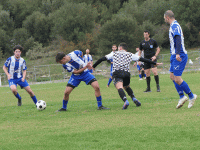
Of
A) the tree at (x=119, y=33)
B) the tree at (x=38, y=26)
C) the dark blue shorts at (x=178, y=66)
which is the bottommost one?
the dark blue shorts at (x=178, y=66)

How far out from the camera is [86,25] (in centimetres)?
5397

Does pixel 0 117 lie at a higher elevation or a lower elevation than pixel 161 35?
lower

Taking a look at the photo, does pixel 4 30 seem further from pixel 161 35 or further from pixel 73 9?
pixel 161 35

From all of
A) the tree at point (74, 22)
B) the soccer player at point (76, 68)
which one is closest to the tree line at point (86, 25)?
the tree at point (74, 22)

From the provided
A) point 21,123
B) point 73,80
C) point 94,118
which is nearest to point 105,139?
point 94,118

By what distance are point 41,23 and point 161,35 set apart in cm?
2725

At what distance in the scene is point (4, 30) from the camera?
2297 inches

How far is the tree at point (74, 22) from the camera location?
5256cm

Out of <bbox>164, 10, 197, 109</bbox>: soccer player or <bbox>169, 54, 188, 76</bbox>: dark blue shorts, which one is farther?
<bbox>169, 54, 188, 76</bbox>: dark blue shorts

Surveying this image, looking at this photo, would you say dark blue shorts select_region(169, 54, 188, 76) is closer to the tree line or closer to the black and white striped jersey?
the black and white striped jersey

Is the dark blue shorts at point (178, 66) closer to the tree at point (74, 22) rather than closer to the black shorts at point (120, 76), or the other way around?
the black shorts at point (120, 76)

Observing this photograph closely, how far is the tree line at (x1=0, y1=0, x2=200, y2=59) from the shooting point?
4922 cm

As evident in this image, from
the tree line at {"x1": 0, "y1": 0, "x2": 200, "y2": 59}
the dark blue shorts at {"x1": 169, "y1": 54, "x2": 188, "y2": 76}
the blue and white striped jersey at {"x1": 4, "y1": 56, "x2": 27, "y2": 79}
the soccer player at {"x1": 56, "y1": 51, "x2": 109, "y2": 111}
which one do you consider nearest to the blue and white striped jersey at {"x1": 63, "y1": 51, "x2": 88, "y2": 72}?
the soccer player at {"x1": 56, "y1": 51, "x2": 109, "y2": 111}

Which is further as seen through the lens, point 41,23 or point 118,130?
point 41,23
